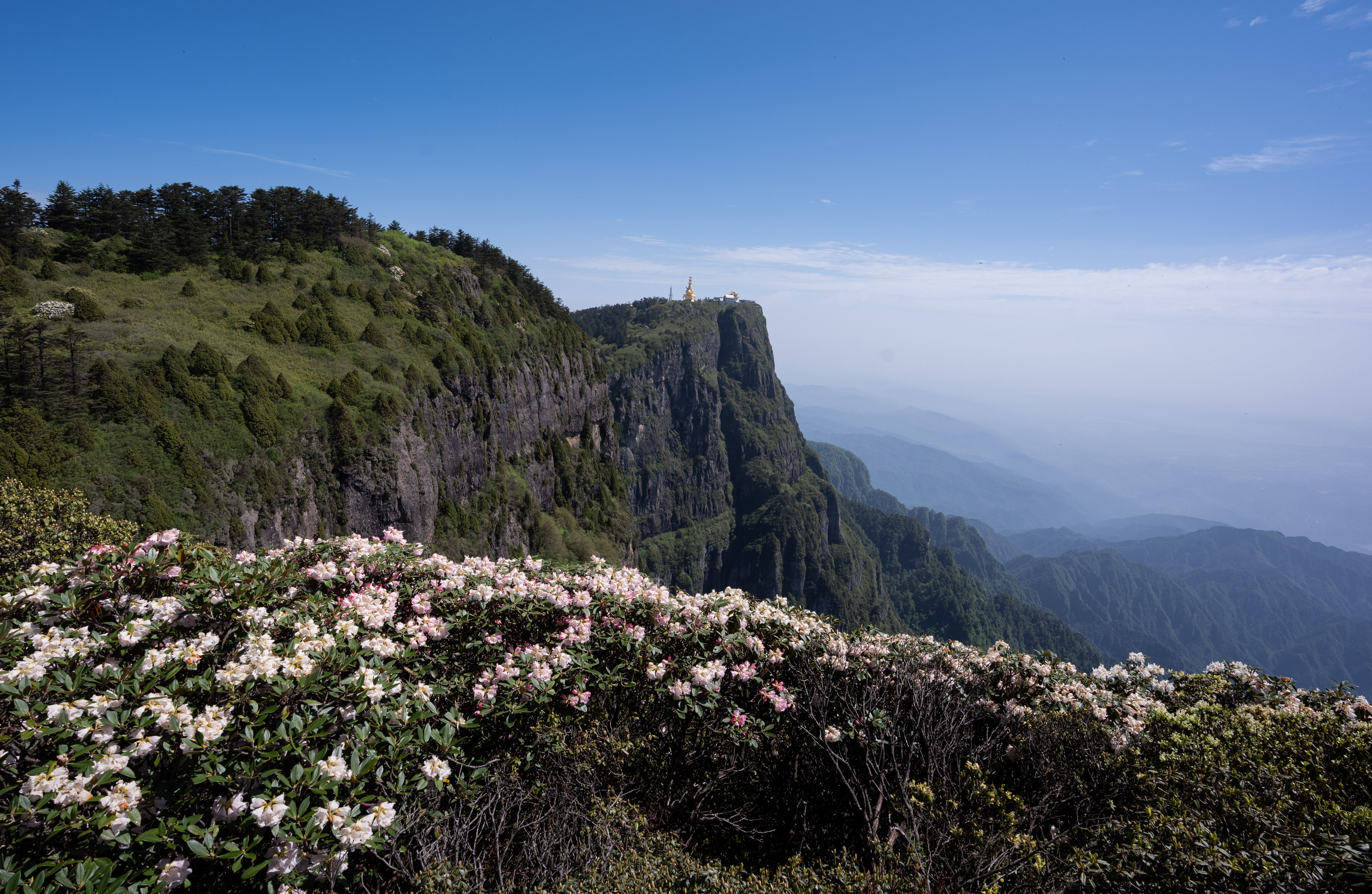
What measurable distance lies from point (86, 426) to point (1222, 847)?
3368 cm

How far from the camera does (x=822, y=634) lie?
7.46 metres

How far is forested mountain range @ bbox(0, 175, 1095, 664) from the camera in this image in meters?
23.7

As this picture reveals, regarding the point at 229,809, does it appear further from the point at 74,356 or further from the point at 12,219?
the point at 12,219

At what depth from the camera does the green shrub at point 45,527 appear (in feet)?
35.6

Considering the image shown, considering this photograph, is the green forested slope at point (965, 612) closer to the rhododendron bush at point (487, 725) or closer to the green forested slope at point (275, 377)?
the green forested slope at point (275, 377)

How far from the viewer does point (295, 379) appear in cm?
3456

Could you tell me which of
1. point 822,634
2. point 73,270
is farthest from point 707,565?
point 822,634

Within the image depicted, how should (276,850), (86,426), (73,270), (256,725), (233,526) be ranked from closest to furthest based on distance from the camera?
(276,850) → (256,725) → (86,426) → (233,526) → (73,270)

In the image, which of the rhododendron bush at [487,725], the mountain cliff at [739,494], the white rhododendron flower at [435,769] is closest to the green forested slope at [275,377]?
the rhododendron bush at [487,725]

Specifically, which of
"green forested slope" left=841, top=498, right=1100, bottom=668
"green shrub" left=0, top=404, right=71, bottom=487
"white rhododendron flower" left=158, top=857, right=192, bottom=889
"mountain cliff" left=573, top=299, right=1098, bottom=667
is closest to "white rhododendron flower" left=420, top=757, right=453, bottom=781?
"white rhododendron flower" left=158, top=857, right=192, bottom=889

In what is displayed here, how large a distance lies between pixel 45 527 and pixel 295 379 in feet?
83.0

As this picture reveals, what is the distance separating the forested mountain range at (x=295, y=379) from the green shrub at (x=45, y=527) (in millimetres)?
5863

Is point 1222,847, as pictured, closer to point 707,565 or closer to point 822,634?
point 822,634

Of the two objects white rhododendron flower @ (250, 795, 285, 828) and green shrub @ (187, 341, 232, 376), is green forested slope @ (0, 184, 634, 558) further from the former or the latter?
white rhododendron flower @ (250, 795, 285, 828)
